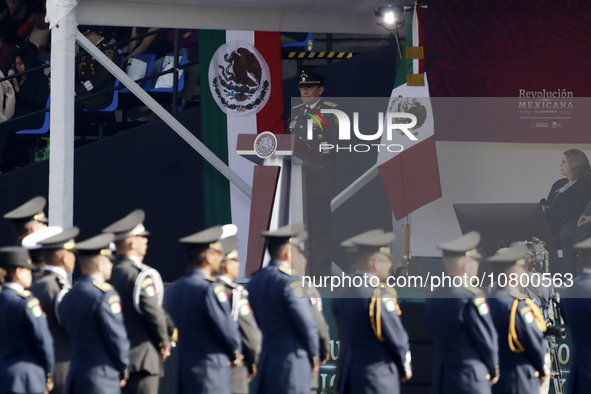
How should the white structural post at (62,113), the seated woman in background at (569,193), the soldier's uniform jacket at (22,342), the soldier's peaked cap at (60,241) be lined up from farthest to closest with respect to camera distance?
the white structural post at (62,113), the seated woman in background at (569,193), the soldier's peaked cap at (60,241), the soldier's uniform jacket at (22,342)

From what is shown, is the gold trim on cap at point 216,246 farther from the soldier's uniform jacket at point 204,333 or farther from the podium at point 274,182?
the podium at point 274,182

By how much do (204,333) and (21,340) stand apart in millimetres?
999

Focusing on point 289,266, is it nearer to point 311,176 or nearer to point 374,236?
point 374,236

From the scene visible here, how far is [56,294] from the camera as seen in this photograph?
5.96m

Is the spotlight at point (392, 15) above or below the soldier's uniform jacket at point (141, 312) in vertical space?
above

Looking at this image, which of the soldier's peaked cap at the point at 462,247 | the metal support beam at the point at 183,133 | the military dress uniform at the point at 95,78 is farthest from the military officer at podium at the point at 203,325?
the military dress uniform at the point at 95,78

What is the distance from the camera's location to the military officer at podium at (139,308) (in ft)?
19.4

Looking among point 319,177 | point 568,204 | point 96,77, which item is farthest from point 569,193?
point 96,77

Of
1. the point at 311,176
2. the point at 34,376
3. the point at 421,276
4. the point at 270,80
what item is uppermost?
the point at 270,80

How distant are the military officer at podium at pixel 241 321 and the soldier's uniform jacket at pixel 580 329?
1.84m

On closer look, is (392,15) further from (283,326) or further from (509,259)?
(283,326)

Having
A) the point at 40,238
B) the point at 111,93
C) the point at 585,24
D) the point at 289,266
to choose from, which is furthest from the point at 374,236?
the point at 111,93

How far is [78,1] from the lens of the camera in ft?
25.5

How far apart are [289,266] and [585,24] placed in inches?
134
